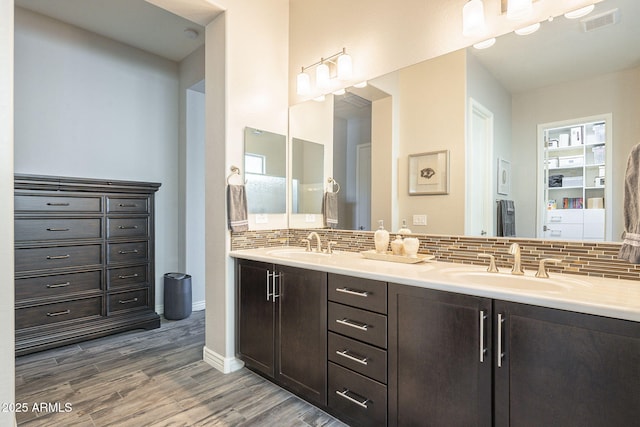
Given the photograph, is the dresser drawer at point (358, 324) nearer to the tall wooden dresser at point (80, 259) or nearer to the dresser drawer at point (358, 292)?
the dresser drawer at point (358, 292)

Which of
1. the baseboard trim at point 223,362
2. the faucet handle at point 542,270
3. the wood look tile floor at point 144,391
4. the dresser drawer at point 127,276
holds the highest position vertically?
the faucet handle at point 542,270

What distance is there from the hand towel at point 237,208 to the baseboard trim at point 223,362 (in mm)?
960

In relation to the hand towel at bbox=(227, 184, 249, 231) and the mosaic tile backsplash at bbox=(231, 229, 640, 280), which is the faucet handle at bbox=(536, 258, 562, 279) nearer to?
the mosaic tile backsplash at bbox=(231, 229, 640, 280)

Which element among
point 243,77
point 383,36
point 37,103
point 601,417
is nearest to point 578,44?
point 383,36

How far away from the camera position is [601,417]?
100 centimetres

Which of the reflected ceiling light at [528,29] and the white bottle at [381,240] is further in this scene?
the white bottle at [381,240]

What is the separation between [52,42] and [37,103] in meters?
0.60

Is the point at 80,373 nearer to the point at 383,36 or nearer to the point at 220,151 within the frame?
the point at 220,151

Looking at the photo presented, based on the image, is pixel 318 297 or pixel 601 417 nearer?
pixel 601 417

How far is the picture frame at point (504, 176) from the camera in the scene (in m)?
1.72

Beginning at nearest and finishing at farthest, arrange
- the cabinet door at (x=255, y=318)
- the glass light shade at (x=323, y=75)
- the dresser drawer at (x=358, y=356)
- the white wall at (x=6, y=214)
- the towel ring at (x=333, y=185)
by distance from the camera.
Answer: the white wall at (x=6, y=214), the dresser drawer at (x=358, y=356), the cabinet door at (x=255, y=318), the glass light shade at (x=323, y=75), the towel ring at (x=333, y=185)

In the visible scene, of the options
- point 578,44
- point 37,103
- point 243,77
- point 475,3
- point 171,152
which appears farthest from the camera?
point 171,152

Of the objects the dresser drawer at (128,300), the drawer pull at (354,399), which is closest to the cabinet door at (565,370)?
the drawer pull at (354,399)

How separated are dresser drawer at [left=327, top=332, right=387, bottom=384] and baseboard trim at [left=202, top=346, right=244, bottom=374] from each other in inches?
38.6
